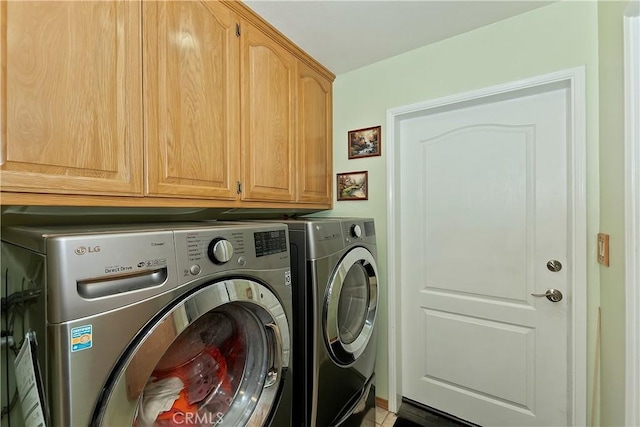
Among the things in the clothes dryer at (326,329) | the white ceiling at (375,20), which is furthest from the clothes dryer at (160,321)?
the white ceiling at (375,20)

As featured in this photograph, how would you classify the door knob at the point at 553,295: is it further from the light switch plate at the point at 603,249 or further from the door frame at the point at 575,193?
the light switch plate at the point at 603,249

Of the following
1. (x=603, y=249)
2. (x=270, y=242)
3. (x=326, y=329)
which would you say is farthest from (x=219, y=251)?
(x=603, y=249)

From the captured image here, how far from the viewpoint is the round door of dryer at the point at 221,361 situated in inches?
32.4

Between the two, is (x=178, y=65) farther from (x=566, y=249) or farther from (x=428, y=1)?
(x=566, y=249)

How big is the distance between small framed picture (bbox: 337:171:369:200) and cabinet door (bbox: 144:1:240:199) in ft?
2.94

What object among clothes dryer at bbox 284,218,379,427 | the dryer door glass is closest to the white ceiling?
clothes dryer at bbox 284,218,379,427

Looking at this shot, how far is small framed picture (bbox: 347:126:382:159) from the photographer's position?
1.94 meters

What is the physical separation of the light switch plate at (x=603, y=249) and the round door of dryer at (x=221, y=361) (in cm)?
135

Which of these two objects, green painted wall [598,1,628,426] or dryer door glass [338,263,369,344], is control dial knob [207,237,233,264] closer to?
dryer door glass [338,263,369,344]

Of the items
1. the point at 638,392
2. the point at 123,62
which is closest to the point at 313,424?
the point at 638,392

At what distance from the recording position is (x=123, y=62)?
3.25ft

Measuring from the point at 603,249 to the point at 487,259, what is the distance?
52cm

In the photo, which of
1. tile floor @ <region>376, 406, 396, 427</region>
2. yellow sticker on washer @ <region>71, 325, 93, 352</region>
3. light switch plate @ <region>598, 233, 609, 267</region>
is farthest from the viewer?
tile floor @ <region>376, 406, 396, 427</region>

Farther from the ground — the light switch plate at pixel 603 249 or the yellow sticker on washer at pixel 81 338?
the light switch plate at pixel 603 249
